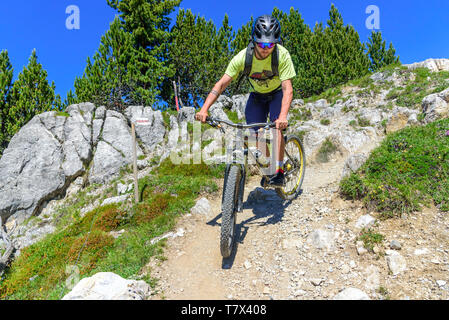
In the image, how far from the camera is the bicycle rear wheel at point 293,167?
5965 mm

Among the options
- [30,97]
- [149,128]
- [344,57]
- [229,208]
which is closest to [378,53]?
[344,57]

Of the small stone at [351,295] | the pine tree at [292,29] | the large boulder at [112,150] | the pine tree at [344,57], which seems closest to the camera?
the small stone at [351,295]

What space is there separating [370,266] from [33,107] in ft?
104

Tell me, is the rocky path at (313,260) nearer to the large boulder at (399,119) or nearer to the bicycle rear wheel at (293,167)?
the bicycle rear wheel at (293,167)

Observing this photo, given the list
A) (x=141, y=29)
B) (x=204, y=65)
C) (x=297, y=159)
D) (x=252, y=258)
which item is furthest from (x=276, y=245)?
(x=141, y=29)

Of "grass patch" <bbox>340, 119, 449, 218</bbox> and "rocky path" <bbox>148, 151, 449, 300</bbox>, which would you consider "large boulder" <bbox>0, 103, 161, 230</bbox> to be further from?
"grass patch" <bbox>340, 119, 449, 218</bbox>

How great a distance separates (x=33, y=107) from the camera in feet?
82.9

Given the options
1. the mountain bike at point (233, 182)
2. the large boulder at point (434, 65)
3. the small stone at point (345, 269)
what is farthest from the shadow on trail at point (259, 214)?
the large boulder at point (434, 65)

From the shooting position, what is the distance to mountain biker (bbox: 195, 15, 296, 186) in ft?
13.9

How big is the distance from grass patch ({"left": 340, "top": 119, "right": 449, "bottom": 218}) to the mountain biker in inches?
67.0

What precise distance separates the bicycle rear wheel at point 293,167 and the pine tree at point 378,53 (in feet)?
89.3

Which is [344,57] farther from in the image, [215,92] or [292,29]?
[215,92]

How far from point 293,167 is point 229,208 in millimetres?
2886
